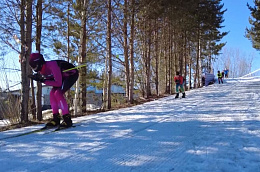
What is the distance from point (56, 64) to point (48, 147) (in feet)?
7.35

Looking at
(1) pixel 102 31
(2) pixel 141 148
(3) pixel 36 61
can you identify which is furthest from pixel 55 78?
(1) pixel 102 31

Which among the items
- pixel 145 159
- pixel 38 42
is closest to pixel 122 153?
pixel 145 159

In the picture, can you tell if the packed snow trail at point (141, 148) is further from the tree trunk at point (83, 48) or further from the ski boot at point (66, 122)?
the tree trunk at point (83, 48)

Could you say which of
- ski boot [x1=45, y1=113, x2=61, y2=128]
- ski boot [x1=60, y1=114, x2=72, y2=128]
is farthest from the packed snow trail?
ski boot [x1=45, y1=113, x2=61, y2=128]

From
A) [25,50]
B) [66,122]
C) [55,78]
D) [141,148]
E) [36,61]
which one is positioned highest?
[25,50]

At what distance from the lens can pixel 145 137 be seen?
4.48 m

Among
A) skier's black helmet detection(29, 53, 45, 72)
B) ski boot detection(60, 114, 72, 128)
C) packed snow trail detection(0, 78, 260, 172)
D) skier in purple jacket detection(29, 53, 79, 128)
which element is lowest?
packed snow trail detection(0, 78, 260, 172)

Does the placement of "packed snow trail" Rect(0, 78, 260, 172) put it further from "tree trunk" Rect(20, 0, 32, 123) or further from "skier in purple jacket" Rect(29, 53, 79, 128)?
"tree trunk" Rect(20, 0, 32, 123)

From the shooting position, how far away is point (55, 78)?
5.39 metres

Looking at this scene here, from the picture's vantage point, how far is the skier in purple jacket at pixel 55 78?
209 inches

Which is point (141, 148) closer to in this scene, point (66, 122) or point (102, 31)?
point (66, 122)

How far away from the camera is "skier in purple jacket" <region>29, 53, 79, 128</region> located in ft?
17.4

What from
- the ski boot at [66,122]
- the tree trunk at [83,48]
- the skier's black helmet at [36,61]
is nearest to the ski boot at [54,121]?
the ski boot at [66,122]

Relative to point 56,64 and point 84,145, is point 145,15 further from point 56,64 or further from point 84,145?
point 84,145
